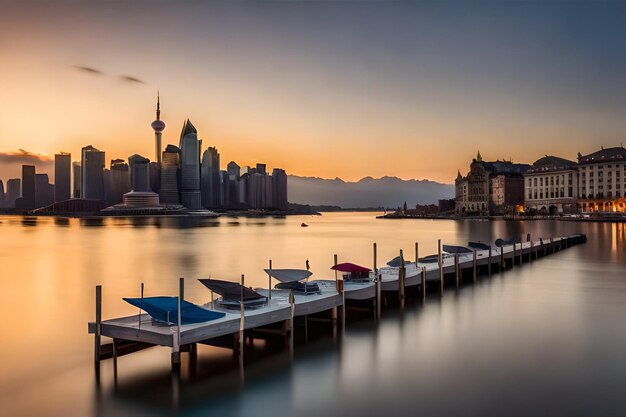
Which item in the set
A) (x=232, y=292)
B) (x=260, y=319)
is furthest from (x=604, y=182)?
(x=260, y=319)

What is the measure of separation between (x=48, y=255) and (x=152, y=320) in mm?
62769

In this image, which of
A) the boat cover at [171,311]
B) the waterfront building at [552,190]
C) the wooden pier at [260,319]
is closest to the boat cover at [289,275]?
the wooden pier at [260,319]

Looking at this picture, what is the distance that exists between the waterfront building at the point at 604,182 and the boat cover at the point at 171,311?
174832 millimetres

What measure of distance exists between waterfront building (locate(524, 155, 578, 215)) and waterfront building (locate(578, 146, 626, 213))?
2.81 metres

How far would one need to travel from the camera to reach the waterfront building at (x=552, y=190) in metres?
183

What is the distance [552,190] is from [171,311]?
190 meters

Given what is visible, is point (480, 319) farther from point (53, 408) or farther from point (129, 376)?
point (53, 408)

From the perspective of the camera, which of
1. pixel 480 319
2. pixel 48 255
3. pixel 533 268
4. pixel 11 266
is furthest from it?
pixel 48 255

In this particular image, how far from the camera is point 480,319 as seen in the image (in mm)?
29641

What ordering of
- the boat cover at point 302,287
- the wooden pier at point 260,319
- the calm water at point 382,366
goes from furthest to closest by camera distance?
the boat cover at point 302,287 → the wooden pier at point 260,319 → the calm water at point 382,366

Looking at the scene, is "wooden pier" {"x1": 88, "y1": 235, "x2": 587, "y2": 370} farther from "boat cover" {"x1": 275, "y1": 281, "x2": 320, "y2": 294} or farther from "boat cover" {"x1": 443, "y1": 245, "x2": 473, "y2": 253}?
"boat cover" {"x1": 443, "y1": 245, "x2": 473, "y2": 253}

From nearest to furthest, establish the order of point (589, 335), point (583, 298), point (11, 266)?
point (589, 335) < point (583, 298) < point (11, 266)

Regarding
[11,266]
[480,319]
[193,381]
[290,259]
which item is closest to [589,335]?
[480,319]

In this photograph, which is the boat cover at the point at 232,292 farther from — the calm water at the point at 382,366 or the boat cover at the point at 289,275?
the boat cover at the point at 289,275
